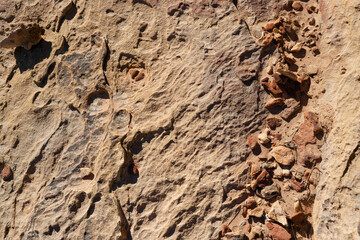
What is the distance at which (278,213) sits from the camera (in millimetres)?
2131

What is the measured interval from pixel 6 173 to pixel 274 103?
1.98 meters

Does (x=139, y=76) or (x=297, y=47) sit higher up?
(x=139, y=76)

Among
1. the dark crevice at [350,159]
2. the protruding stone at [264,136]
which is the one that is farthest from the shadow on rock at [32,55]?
the dark crevice at [350,159]

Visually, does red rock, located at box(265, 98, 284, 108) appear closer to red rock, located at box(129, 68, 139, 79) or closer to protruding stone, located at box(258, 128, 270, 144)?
protruding stone, located at box(258, 128, 270, 144)

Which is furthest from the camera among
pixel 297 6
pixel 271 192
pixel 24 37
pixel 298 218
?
pixel 24 37

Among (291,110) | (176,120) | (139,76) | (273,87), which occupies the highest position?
(139,76)

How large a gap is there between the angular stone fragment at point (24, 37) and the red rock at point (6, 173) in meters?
0.93

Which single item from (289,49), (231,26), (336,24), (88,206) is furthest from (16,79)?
(336,24)

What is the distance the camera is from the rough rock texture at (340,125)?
183 cm

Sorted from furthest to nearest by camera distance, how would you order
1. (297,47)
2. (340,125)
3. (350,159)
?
(297,47)
(340,125)
(350,159)

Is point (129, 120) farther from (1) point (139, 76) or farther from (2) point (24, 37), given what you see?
(2) point (24, 37)

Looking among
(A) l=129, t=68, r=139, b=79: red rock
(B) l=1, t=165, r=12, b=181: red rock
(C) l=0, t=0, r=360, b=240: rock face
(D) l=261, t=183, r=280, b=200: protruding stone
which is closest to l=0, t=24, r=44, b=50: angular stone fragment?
(C) l=0, t=0, r=360, b=240: rock face

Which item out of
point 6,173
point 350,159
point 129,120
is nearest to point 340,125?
point 350,159

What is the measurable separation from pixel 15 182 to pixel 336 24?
243 cm
